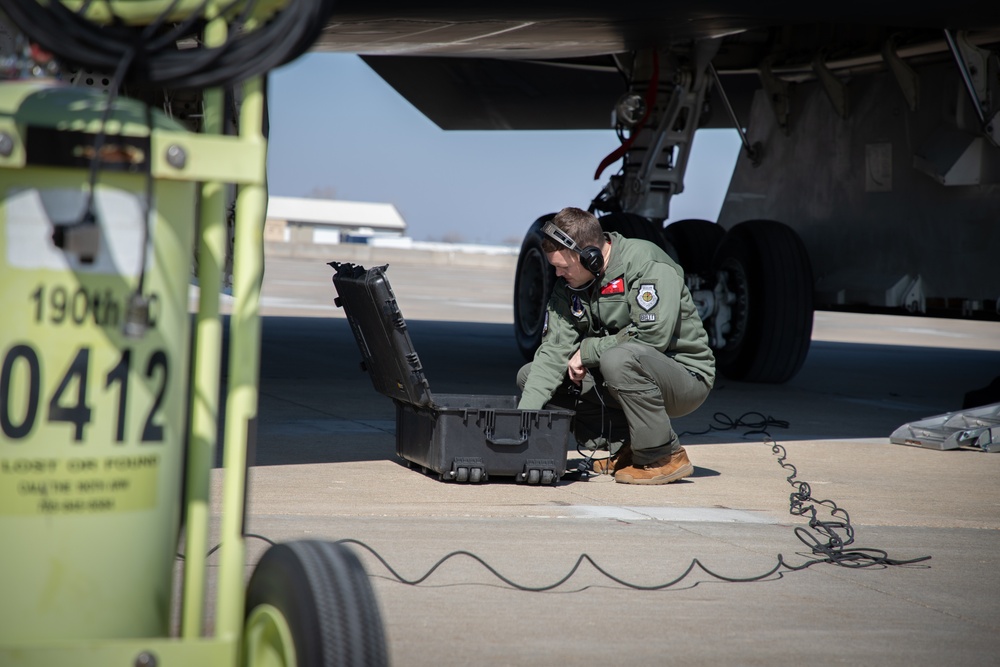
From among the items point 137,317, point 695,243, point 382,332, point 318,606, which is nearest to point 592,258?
point 382,332

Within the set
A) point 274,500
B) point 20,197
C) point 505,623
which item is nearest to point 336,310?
point 274,500

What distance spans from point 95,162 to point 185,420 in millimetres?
453

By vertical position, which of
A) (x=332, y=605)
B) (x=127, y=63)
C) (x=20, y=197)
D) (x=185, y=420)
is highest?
(x=127, y=63)

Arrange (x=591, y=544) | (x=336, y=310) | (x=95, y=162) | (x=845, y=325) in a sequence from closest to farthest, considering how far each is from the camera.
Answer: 1. (x=95, y=162)
2. (x=591, y=544)
3. (x=336, y=310)
4. (x=845, y=325)

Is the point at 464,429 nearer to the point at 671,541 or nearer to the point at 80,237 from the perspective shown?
the point at 671,541

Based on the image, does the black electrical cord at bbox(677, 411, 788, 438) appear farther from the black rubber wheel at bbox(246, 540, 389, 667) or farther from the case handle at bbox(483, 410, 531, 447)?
the black rubber wheel at bbox(246, 540, 389, 667)

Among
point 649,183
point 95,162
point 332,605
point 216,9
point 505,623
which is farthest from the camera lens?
point 649,183

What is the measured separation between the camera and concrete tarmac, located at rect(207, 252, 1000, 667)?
112 inches

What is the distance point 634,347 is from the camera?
15.6 feet

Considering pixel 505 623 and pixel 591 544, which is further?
pixel 591 544

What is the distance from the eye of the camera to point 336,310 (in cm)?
1658

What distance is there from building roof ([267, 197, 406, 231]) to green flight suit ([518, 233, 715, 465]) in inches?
3645

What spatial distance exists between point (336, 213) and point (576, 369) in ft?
324

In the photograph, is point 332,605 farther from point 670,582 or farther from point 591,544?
point 591,544
